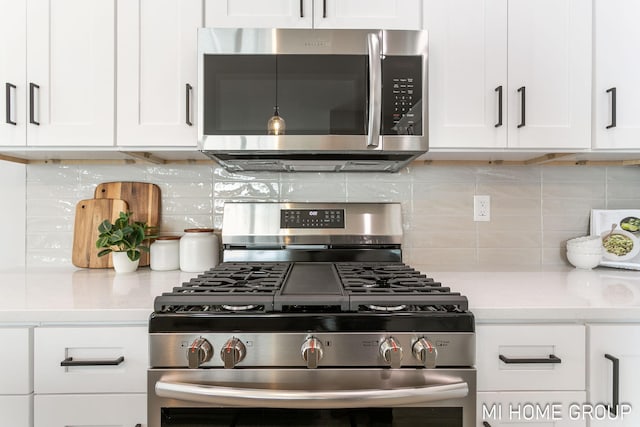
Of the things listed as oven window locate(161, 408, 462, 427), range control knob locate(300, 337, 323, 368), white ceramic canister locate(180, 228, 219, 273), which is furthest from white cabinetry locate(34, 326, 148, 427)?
white ceramic canister locate(180, 228, 219, 273)

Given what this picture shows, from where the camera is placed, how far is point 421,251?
5.73 ft

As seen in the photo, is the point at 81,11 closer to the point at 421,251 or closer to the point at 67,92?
the point at 67,92

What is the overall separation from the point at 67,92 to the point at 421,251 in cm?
154

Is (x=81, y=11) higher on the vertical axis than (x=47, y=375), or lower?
higher

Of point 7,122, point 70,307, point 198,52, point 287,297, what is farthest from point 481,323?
point 7,122

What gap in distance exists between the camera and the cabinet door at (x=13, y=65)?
1.37 m

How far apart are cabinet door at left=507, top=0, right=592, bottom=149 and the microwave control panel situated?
1.24ft

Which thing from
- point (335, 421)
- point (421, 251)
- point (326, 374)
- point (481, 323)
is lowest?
point (335, 421)

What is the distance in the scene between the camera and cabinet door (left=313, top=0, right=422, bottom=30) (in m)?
1.40

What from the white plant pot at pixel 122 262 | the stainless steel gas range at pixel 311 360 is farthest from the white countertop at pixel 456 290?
the stainless steel gas range at pixel 311 360

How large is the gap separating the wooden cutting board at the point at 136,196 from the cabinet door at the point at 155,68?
35cm

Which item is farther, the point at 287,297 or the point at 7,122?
the point at 7,122

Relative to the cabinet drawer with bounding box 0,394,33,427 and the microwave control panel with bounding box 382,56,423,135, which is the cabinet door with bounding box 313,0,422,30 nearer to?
the microwave control panel with bounding box 382,56,423,135

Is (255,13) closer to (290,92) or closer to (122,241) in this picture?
(290,92)
